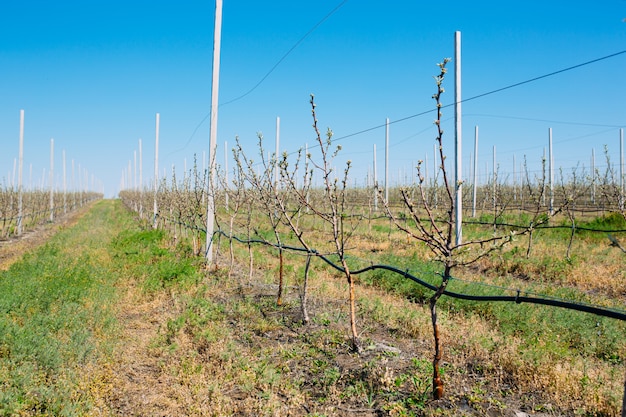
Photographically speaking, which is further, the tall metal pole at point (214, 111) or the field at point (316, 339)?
the tall metal pole at point (214, 111)

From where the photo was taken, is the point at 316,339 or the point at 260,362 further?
the point at 316,339

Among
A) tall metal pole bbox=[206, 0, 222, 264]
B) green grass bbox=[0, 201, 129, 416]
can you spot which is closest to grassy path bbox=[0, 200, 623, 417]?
green grass bbox=[0, 201, 129, 416]

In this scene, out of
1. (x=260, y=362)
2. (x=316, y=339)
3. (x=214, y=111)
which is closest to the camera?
(x=260, y=362)

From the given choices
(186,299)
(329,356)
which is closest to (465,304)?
(329,356)

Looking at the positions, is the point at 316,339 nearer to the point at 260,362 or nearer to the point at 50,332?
the point at 260,362

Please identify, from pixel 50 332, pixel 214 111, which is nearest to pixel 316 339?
pixel 50 332

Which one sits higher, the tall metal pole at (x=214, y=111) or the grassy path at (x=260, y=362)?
the tall metal pole at (x=214, y=111)

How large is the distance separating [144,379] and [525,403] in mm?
3447

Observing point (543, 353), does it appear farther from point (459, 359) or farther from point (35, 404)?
point (35, 404)

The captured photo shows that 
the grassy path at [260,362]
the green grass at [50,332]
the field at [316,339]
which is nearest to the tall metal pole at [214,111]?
the field at [316,339]

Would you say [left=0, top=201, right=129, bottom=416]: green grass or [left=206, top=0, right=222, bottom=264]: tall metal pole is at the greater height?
[left=206, top=0, right=222, bottom=264]: tall metal pole

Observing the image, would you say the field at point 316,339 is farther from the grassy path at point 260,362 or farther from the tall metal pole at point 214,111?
the tall metal pole at point 214,111

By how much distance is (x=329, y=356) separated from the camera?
445 cm

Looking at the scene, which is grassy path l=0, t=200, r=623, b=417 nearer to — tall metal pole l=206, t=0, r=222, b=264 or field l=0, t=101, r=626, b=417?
field l=0, t=101, r=626, b=417
